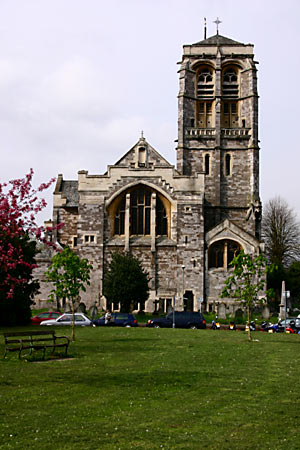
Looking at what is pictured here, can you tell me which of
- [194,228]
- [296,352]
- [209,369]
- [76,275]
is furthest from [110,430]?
[194,228]

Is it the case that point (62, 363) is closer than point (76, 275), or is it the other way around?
point (62, 363)

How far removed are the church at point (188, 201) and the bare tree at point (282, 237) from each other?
13.8 meters

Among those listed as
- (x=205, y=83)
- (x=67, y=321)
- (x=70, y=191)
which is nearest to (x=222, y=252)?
(x=70, y=191)

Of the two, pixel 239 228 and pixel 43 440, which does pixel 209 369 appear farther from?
pixel 239 228

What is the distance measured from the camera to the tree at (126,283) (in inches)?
1865

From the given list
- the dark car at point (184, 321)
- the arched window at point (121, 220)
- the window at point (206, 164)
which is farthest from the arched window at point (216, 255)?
the dark car at point (184, 321)

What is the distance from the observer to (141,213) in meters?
54.4

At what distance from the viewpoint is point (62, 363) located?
16672 mm

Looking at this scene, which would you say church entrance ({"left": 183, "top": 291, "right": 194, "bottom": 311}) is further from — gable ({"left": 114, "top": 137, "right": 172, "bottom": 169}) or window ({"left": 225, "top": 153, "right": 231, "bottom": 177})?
window ({"left": 225, "top": 153, "right": 231, "bottom": 177})

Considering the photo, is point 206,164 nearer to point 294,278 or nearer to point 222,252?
point 222,252

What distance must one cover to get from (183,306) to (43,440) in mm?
43554

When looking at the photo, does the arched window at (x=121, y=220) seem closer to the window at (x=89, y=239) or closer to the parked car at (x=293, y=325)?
the window at (x=89, y=239)

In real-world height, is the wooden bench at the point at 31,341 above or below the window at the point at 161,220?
below

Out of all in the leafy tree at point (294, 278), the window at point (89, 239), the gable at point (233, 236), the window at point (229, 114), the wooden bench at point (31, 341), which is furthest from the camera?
the leafy tree at point (294, 278)
